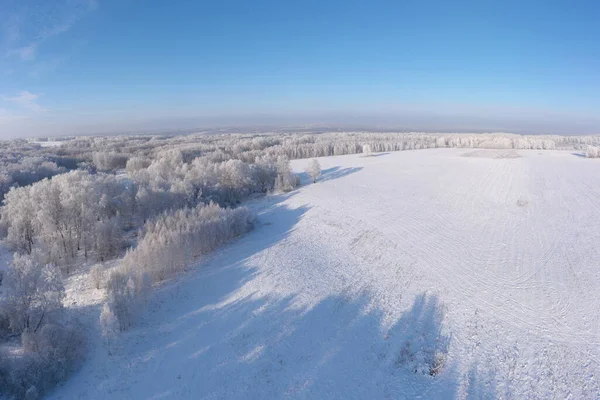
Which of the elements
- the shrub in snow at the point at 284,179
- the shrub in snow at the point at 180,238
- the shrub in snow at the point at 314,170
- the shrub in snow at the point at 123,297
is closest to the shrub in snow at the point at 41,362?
the shrub in snow at the point at 123,297

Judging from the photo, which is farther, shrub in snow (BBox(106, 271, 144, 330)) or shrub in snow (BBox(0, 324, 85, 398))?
shrub in snow (BBox(106, 271, 144, 330))

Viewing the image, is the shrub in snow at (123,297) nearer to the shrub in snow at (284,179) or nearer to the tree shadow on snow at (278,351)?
the tree shadow on snow at (278,351)

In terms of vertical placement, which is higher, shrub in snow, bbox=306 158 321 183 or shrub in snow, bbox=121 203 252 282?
shrub in snow, bbox=306 158 321 183

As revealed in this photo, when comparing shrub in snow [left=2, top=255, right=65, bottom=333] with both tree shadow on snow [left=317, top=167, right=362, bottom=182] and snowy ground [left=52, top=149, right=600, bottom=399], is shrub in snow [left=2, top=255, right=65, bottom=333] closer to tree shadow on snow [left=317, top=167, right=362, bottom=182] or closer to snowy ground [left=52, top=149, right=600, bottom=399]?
snowy ground [left=52, top=149, right=600, bottom=399]

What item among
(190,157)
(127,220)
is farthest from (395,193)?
(190,157)

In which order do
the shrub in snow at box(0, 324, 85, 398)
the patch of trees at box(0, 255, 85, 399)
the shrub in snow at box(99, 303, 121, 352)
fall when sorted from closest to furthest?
the shrub in snow at box(0, 324, 85, 398)
the patch of trees at box(0, 255, 85, 399)
the shrub in snow at box(99, 303, 121, 352)

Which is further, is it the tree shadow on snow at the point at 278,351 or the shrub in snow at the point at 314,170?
the shrub in snow at the point at 314,170

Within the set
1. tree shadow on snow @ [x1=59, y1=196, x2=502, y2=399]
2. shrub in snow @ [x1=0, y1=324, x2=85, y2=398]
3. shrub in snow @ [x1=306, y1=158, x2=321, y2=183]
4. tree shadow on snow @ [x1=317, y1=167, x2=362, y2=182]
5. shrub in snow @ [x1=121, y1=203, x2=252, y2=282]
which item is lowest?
tree shadow on snow @ [x1=59, y1=196, x2=502, y2=399]

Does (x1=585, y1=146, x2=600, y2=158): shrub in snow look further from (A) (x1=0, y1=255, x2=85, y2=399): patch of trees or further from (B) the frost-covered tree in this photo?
(B) the frost-covered tree

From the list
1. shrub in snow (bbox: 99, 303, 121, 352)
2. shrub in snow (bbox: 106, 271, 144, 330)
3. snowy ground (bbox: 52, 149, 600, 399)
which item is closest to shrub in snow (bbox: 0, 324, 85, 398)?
snowy ground (bbox: 52, 149, 600, 399)

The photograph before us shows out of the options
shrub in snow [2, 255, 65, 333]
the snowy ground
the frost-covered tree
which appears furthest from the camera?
the frost-covered tree
